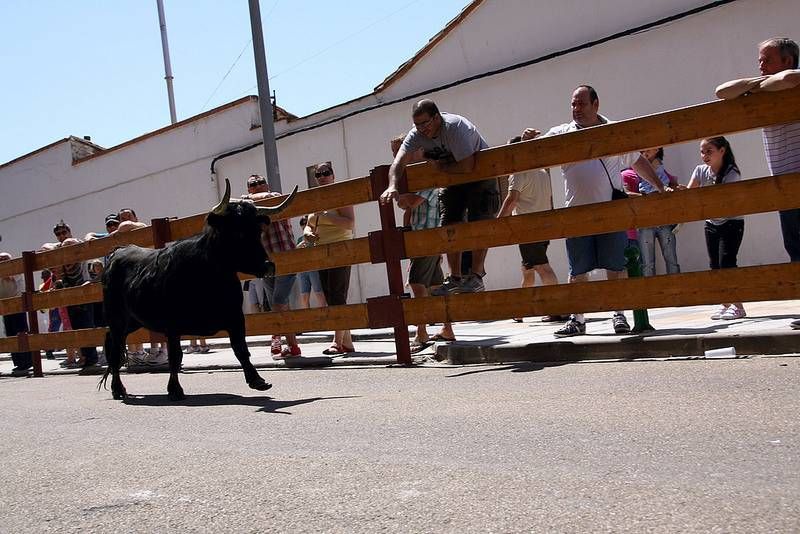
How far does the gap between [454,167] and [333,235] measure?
313 cm

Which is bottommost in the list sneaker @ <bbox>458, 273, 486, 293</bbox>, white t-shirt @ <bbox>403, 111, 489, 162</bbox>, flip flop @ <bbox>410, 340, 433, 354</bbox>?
flip flop @ <bbox>410, 340, 433, 354</bbox>

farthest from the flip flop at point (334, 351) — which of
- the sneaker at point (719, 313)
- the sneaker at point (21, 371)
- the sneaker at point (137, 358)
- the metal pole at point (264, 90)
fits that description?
the metal pole at point (264, 90)

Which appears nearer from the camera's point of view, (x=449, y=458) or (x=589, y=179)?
(x=449, y=458)

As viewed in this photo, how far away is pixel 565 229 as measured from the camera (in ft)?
23.7

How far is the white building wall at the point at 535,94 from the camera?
43.4 ft

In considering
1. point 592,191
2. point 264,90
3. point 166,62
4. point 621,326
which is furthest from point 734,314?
point 166,62

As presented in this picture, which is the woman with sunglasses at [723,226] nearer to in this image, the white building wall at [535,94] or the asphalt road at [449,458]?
the asphalt road at [449,458]

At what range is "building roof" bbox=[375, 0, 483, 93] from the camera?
16641 millimetres

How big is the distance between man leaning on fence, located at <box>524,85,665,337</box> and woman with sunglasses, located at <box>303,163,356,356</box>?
8.96 ft

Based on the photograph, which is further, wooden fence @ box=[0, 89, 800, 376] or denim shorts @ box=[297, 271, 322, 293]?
denim shorts @ box=[297, 271, 322, 293]

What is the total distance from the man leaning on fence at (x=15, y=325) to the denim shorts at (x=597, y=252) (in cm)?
816

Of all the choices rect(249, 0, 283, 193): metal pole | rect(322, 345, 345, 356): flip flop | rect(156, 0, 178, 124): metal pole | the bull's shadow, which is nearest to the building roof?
rect(249, 0, 283, 193): metal pole

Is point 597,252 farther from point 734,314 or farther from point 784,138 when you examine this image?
point 784,138

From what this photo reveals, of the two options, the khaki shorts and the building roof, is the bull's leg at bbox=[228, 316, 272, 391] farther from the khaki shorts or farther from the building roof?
the building roof
